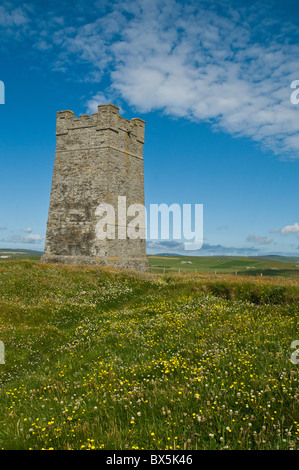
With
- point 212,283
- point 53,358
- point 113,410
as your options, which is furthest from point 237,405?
point 212,283

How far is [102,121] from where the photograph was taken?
113ft

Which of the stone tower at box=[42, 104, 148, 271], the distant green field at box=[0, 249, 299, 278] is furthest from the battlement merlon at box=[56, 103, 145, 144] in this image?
the distant green field at box=[0, 249, 299, 278]

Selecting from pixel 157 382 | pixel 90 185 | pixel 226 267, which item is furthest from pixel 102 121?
pixel 226 267

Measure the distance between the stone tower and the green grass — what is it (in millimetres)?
18816

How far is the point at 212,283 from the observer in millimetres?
20891

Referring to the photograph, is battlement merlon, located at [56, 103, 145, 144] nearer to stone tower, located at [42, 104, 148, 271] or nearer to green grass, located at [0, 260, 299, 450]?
stone tower, located at [42, 104, 148, 271]

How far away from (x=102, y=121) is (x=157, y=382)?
1267 inches

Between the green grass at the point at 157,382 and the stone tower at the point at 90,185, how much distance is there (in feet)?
61.7

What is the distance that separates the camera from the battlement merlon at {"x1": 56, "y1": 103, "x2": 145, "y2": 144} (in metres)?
34.4

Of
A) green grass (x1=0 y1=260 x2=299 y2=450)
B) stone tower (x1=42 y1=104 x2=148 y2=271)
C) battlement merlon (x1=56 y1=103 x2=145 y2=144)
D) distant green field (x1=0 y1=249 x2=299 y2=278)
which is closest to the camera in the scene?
green grass (x1=0 y1=260 x2=299 y2=450)

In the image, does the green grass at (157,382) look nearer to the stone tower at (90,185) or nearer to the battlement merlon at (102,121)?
the stone tower at (90,185)

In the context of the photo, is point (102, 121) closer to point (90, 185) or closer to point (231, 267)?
point (90, 185)
